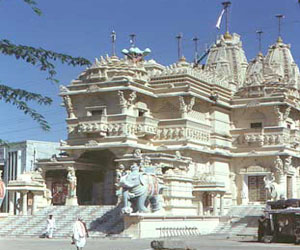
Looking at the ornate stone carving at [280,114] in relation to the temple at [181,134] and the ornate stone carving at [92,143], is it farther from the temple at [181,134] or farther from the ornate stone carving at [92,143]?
the ornate stone carving at [92,143]

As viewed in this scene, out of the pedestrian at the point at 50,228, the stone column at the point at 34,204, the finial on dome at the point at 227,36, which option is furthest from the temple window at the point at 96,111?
the finial on dome at the point at 227,36

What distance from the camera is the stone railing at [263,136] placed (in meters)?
49.1

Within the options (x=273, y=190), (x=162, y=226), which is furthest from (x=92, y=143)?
(x=273, y=190)

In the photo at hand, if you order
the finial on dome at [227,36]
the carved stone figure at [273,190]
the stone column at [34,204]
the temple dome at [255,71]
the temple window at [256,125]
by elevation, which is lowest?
the stone column at [34,204]

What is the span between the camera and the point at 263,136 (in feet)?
163

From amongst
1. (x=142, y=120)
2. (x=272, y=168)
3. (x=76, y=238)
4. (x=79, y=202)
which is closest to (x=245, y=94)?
(x=272, y=168)

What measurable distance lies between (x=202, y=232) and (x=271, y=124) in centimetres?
1466

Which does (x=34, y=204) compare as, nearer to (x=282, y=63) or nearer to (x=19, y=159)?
(x=19, y=159)

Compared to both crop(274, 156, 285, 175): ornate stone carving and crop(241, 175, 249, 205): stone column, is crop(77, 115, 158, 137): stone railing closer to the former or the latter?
crop(241, 175, 249, 205): stone column

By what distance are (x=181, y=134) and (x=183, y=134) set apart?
0.18m

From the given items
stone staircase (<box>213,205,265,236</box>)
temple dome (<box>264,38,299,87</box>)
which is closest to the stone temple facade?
temple dome (<box>264,38,299,87</box>)

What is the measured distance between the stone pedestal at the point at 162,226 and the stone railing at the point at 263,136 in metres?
12.4

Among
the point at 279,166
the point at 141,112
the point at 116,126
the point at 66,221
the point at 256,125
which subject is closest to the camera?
the point at 66,221

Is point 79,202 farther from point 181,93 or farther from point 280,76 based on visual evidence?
point 280,76
